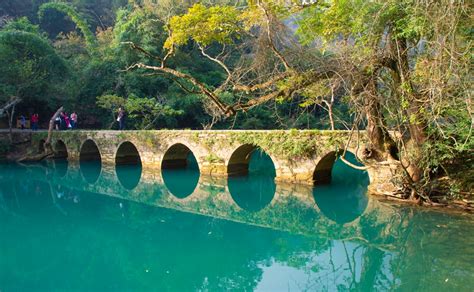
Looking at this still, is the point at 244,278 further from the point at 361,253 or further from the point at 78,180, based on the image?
the point at 78,180

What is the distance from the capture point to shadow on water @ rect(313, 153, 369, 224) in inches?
405

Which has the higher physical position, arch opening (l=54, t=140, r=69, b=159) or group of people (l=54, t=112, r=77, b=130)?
group of people (l=54, t=112, r=77, b=130)

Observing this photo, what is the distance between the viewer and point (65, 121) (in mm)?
23469

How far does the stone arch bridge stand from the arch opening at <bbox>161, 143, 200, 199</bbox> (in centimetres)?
5

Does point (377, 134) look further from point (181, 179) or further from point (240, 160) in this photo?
point (181, 179)

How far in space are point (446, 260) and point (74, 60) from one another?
24.1m

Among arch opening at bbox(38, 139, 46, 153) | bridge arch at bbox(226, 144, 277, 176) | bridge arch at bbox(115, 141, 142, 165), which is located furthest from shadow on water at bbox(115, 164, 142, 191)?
arch opening at bbox(38, 139, 46, 153)

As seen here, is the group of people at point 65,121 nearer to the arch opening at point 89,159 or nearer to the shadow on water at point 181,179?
the arch opening at point 89,159

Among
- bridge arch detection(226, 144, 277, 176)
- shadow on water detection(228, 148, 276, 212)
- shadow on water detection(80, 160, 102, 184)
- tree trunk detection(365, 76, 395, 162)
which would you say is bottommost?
shadow on water detection(80, 160, 102, 184)

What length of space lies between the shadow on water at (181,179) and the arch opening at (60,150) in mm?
7374

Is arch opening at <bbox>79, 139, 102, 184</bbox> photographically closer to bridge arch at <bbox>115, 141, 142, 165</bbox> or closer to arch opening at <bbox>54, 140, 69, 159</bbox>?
bridge arch at <bbox>115, 141, 142, 165</bbox>

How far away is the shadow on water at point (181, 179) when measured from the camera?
45.2ft

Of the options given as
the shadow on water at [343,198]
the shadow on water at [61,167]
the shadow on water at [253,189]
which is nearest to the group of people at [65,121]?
the shadow on water at [61,167]

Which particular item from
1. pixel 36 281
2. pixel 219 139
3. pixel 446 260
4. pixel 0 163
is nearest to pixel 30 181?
pixel 0 163
